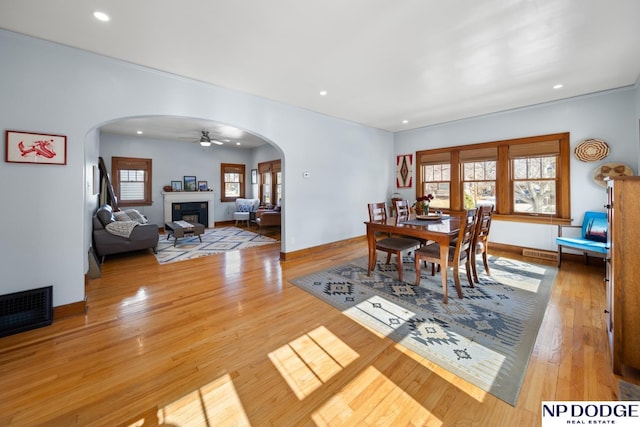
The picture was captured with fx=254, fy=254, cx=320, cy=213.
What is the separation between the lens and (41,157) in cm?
243

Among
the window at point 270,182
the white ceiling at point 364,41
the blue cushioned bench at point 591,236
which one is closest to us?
the white ceiling at point 364,41

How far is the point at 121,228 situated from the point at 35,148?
2.54m

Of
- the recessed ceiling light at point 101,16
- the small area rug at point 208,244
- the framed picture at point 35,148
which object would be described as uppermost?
the recessed ceiling light at point 101,16

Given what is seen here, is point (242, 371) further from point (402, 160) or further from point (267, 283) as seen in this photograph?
point (402, 160)

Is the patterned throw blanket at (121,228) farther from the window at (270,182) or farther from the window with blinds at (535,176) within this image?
the window with blinds at (535,176)

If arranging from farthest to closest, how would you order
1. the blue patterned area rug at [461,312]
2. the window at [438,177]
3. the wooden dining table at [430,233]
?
the window at [438,177] < the wooden dining table at [430,233] < the blue patterned area rug at [461,312]

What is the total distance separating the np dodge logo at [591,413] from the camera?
55.3 inches

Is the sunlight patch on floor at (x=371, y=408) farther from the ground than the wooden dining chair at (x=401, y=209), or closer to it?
closer to it

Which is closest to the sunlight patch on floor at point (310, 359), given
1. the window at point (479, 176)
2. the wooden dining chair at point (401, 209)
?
the wooden dining chair at point (401, 209)

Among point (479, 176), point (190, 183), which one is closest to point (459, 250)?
point (479, 176)

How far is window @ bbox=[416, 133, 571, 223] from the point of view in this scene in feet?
14.4

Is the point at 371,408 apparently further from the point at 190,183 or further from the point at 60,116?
the point at 190,183

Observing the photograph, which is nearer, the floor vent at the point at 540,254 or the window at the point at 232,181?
the floor vent at the point at 540,254

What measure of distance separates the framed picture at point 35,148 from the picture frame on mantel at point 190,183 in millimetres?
5901
